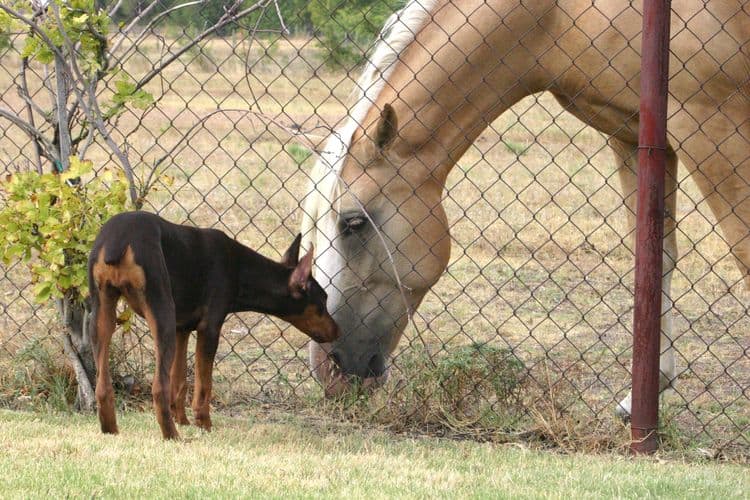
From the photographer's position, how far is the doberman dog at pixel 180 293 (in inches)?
152

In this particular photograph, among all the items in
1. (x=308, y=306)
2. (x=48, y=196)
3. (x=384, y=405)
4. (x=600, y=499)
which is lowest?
(x=600, y=499)

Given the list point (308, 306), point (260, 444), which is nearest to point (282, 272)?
point (308, 306)

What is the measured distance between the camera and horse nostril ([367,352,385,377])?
5.05 meters

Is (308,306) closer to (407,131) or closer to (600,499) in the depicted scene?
(407,131)

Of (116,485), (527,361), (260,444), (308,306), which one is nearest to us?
(116,485)

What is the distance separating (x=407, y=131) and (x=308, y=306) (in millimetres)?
988

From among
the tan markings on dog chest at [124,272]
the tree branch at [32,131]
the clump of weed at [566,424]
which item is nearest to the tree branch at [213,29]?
the tree branch at [32,131]

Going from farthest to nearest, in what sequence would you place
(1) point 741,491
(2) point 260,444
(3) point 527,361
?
(3) point 527,361 < (2) point 260,444 < (1) point 741,491

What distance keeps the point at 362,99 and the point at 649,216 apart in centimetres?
145

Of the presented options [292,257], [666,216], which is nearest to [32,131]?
[292,257]

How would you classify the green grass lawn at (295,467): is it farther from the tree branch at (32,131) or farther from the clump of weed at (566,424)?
the tree branch at (32,131)

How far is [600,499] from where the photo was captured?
3461 millimetres

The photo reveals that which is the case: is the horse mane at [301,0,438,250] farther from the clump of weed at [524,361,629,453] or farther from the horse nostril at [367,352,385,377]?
the clump of weed at [524,361,629,453]

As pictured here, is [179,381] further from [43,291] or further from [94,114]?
[94,114]
